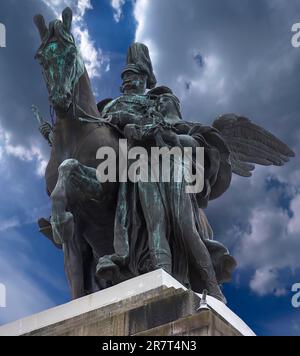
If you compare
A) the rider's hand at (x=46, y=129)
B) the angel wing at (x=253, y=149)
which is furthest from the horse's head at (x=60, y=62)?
the angel wing at (x=253, y=149)

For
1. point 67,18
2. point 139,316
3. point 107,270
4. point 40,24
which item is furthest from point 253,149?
point 139,316

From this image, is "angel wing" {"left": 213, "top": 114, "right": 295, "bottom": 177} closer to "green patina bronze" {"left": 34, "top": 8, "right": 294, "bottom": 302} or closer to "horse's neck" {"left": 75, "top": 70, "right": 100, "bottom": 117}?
"green patina bronze" {"left": 34, "top": 8, "right": 294, "bottom": 302}

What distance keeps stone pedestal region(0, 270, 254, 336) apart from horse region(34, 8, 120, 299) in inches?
48.6

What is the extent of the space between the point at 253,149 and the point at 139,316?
4678 millimetres

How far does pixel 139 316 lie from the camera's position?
7.18m

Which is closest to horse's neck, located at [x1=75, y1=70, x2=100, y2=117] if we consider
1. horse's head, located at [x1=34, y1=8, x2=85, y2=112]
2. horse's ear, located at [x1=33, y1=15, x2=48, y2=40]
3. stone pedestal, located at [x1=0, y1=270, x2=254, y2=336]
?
horse's head, located at [x1=34, y1=8, x2=85, y2=112]

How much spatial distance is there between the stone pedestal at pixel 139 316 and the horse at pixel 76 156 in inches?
48.6

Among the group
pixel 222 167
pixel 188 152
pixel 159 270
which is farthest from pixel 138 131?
pixel 159 270

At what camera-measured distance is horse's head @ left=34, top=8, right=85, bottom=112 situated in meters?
8.97

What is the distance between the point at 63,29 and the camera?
9.24m

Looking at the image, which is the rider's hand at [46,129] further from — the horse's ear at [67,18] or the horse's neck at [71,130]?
the horse's ear at [67,18]

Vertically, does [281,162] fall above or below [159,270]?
above

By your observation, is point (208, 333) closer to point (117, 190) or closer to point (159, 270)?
point (159, 270)

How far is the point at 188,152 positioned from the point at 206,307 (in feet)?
9.70
